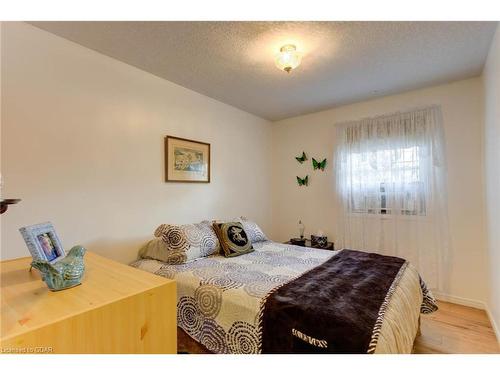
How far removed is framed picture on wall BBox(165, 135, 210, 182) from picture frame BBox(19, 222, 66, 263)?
1.39 metres

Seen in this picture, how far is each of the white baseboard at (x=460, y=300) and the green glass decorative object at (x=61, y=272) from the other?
345 centimetres

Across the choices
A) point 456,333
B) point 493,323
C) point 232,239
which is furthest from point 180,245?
point 493,323

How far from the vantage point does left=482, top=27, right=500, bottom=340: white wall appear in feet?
6.22

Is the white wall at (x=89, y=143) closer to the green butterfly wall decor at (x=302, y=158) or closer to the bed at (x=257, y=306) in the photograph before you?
the bed at (x=257, y=306)

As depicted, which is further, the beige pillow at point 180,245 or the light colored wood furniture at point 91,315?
the beige pillow at point 180,245

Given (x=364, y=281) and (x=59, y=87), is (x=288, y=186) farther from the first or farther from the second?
(x=59, y=87)

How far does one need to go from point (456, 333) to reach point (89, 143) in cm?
349

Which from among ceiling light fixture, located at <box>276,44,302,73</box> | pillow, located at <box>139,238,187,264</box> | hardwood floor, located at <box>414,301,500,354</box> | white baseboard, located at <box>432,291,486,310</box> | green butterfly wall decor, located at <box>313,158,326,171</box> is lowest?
hardwood floor, located at <box>414,301,500,354</box>

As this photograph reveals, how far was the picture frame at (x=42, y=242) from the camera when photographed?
44.6 inches

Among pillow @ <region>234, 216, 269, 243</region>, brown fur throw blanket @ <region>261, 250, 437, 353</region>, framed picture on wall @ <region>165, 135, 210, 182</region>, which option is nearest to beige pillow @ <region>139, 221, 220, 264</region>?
pillow @ <region>234, 216, 269, 243</region>

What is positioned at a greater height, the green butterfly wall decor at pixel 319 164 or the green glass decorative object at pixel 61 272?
the green butterfly wall decor at pixel 319 164

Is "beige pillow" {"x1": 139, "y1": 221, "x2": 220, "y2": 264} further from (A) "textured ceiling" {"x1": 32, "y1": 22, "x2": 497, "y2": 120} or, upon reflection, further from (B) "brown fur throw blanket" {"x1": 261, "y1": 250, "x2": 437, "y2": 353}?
(A) "textured ceiling" {"x1": 32, "y1": 22, "x2": 497, "y2": 120}

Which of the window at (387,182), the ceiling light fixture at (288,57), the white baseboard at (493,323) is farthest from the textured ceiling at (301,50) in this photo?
the white baseboard at (493,323)
